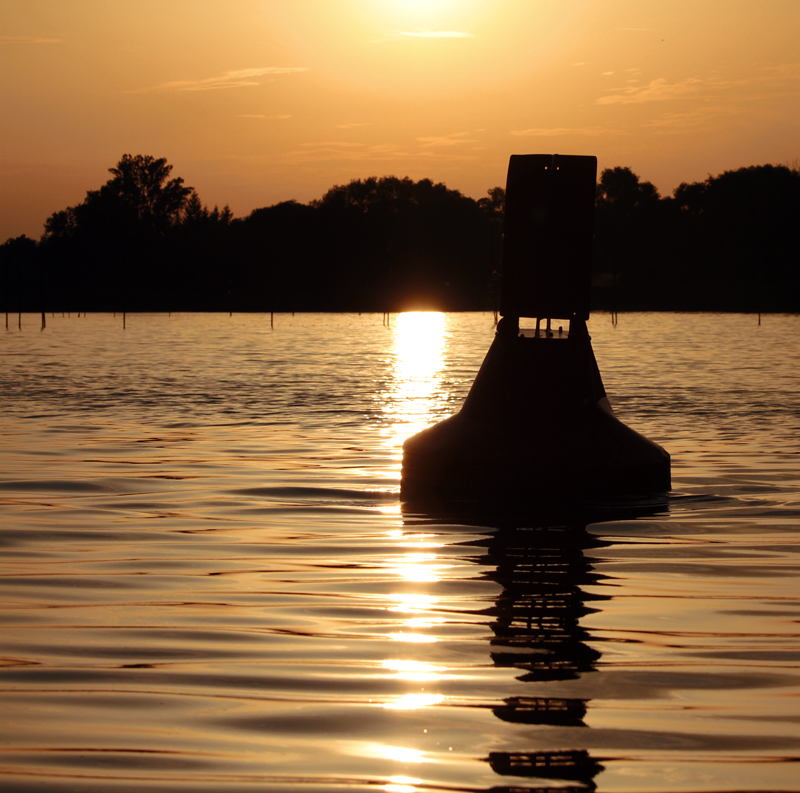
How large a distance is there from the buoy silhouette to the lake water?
0.41 meters

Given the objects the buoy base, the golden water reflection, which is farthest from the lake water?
the golden water reflection

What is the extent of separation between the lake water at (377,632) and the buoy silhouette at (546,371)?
41cm

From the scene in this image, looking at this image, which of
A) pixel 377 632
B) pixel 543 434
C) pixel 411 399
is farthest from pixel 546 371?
pixel 411 399

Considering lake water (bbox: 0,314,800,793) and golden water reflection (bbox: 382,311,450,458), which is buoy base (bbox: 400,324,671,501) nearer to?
lake water (bbox: 0,314,800,793)

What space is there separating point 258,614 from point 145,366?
3128cm

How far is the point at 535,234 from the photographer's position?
407 inches

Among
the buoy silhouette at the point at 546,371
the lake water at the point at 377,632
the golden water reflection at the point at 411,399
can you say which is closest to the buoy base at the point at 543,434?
the buoy silhouette at the point at 546,371

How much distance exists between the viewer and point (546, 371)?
10281 millimetres

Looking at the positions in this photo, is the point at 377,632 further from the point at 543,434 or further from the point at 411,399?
the point at 411,399

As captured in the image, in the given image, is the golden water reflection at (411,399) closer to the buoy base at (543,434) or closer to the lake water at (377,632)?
the lake water at (377,632)

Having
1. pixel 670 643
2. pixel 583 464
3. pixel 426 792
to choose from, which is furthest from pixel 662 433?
pixel 426 792

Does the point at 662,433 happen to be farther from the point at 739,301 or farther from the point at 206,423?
the point at 739,301

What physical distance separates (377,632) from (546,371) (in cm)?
493

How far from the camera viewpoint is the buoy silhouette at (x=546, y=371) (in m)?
10.3
